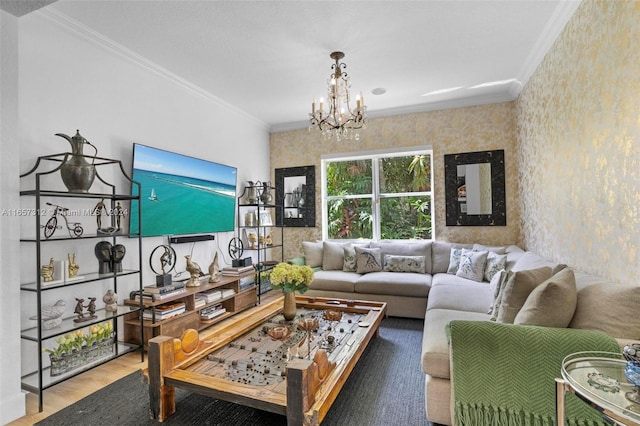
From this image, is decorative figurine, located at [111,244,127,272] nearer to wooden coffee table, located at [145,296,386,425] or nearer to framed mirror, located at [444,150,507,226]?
wooden coffee table, located at [145,296,386,425]

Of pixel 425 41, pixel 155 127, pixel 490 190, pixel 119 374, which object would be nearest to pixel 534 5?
Answer: pixel 425 41

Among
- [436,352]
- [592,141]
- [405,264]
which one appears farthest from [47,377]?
[592,141]

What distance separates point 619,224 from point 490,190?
8.35 feet

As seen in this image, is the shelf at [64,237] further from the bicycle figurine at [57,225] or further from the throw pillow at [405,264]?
the throw pillow at [405,264]

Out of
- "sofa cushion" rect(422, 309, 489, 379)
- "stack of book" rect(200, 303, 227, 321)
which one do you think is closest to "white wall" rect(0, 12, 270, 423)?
"stack of book" rect(200, 303, 227, 321)

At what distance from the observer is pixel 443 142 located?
4500 mm

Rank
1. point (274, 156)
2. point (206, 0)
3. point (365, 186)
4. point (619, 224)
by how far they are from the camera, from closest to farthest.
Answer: point (619, 224)
point (206, 0)
point (365, 186)
point (274, 156)

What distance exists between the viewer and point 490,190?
4.30 meters

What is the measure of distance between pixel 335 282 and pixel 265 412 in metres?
2.15

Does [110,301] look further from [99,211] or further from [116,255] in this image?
[99,211]

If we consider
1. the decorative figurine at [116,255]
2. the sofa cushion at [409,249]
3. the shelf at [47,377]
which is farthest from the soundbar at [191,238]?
the sofa cushion at [409,249]

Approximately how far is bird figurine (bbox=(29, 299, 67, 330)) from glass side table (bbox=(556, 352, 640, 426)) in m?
2.90

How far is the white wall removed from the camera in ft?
7.15

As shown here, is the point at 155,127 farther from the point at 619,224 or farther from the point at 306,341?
the point at 619,224
